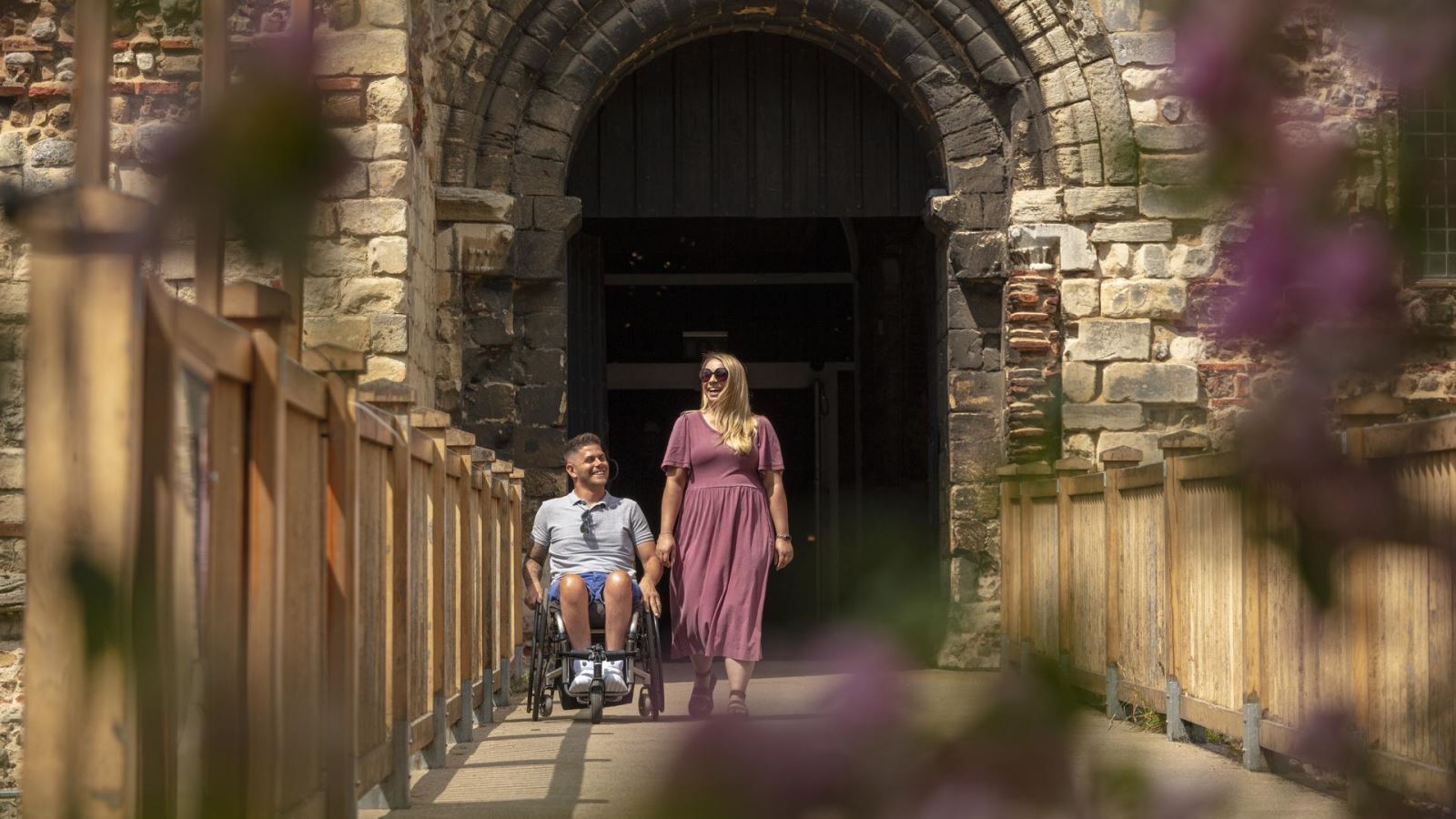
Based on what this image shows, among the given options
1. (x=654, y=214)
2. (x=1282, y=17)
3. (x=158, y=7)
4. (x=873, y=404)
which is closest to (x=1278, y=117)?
(x=1282, y=17)

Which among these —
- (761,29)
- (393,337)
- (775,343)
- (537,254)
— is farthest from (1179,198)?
(775,343)

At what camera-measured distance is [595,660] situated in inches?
284

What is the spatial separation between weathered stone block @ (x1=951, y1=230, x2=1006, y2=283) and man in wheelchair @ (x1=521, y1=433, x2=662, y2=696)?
3018 mm

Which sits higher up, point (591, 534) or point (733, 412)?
point (733, 412)

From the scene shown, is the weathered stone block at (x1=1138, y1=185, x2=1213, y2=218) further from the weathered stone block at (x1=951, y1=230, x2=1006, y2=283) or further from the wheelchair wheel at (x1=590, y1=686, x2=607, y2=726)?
the weathered stone block at (x1=951, y1=230, x2=1006, y2=283)

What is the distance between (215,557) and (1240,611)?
3730 millimetres

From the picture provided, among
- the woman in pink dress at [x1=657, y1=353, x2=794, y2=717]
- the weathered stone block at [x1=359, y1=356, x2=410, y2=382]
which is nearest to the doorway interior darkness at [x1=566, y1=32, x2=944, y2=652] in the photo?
the woman in pink dress at [x1=657, y1=353, x2=794, y2=717]

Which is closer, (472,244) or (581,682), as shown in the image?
(581,682)

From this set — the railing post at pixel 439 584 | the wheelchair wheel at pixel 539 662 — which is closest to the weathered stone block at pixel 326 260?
the railing post at pixel 439 584

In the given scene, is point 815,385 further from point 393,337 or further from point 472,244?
point 393,337

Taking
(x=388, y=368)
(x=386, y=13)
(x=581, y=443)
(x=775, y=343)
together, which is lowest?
(x=581, y=443)

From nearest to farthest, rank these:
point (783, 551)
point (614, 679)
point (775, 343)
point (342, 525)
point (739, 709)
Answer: point (739, 709) < point (342, 525) < point (783, 551) < point (614, 679) < point (775, 343)

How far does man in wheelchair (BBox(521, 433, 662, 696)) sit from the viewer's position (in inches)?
286

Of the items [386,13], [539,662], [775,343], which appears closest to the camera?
[539,662]
